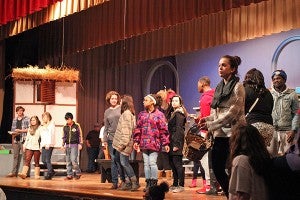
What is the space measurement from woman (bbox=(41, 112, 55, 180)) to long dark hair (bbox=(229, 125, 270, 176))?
23.9 ft

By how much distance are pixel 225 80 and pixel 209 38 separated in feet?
23.4

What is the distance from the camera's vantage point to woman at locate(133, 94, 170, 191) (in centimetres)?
736

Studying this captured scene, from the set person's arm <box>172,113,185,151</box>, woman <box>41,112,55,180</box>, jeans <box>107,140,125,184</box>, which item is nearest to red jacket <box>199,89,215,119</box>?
person's arm <box>172,113,185,151</box>

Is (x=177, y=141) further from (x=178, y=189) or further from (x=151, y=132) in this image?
(x=178, y=189)

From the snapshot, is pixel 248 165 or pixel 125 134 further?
pixel 125 134

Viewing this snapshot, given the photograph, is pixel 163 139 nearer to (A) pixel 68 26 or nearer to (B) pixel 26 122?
(B) pixel 26 122

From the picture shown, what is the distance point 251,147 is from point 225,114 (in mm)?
1253

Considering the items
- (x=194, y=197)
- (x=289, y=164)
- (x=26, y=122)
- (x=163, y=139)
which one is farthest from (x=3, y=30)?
(x=289, y=164)

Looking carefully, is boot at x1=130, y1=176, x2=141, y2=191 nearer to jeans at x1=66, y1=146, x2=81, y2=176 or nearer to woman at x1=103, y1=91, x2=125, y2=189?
woman at x1=103, y1=91, x2=125, y2=189

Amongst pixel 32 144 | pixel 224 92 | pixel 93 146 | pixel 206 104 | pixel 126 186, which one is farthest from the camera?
pixel 93 146

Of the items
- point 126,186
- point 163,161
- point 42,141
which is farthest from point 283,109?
point 42,141

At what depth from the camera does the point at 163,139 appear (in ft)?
24.4

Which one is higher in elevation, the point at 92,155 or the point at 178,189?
the point at 92,155

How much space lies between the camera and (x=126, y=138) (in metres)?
7.67
